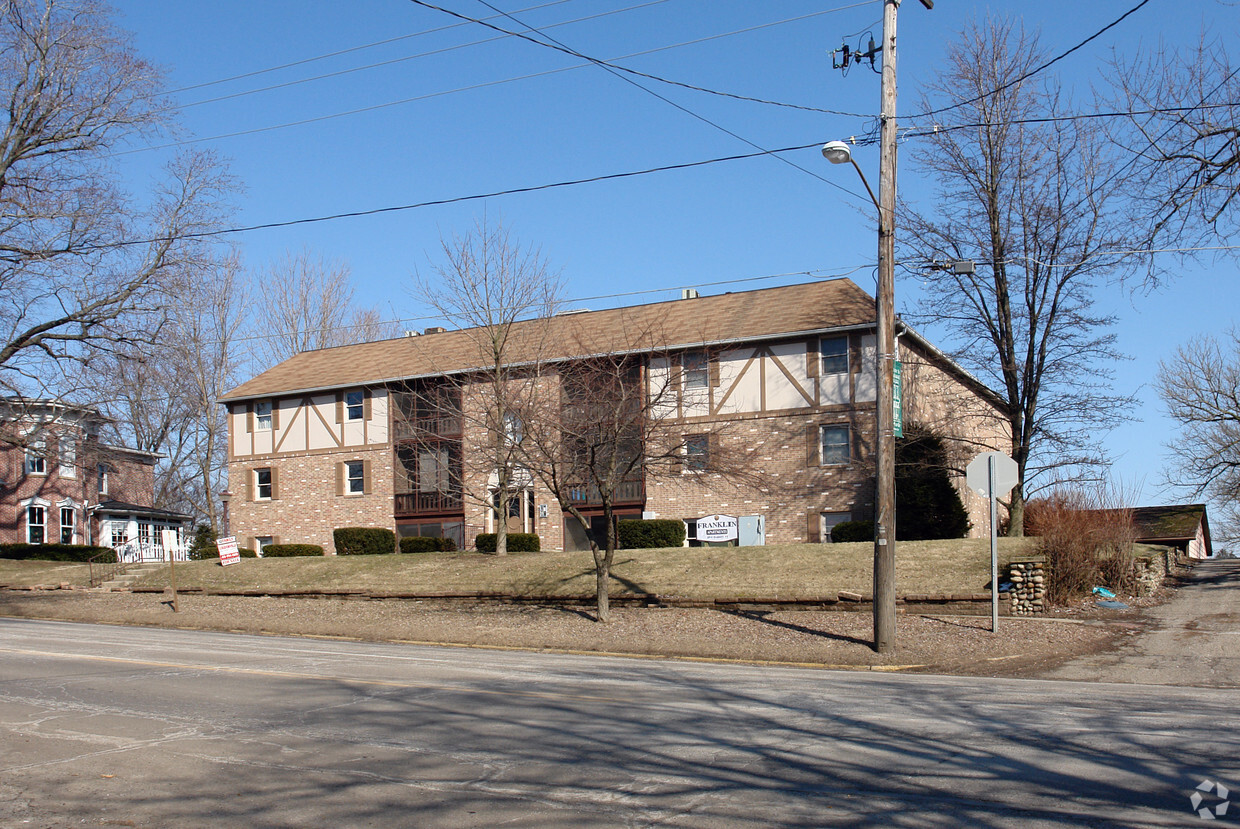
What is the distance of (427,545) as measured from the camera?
35.0 metres

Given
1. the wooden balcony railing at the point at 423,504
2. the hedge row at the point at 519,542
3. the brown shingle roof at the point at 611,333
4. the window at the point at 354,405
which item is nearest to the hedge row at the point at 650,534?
the hedge row at the point at 519,542

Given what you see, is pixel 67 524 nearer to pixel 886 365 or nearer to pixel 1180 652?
pixel 886 365

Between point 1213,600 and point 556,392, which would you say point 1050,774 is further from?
point 556,392

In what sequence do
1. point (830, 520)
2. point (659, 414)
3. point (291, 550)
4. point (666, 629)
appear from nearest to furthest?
1. point (666, 629)
2. point (659, 414)
3. point (830, 520)
4. point (291, 550)

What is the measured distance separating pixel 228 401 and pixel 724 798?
132 ft

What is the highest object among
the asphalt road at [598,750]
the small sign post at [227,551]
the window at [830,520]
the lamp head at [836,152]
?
the lamp head at [836,152]

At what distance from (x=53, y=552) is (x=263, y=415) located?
970 centimetres

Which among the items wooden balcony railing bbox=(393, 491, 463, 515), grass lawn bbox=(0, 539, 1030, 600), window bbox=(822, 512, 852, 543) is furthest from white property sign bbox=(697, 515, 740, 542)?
wooden balcony railing bbox=(393, 491, 463, 515)

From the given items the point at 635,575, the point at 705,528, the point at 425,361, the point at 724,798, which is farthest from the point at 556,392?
the point at 724,798

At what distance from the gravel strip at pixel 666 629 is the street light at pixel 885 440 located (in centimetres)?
A: 64

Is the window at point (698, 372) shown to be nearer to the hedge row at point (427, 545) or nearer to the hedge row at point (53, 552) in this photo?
the hedge row at point (427, 545)

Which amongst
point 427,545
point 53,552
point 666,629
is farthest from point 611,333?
point 53,552

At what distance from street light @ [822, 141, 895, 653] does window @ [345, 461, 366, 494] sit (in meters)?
27.6

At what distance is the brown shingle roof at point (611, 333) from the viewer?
31781 millimetres
